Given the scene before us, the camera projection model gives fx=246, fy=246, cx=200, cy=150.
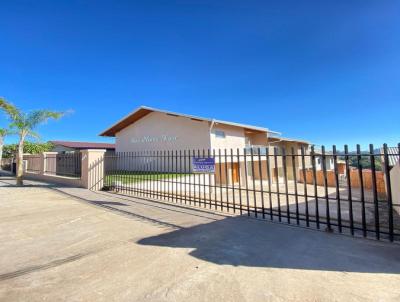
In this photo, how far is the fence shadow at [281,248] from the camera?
364cm

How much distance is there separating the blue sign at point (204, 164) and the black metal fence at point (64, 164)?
746cm

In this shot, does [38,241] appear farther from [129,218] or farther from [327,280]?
[327,280]

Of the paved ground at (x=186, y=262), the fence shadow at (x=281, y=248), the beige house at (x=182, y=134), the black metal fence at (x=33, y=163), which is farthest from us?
the beige house at (x=182, y=134)

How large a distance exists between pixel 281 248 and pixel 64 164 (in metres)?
14.5

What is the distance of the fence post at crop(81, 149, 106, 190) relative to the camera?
11.9 metres

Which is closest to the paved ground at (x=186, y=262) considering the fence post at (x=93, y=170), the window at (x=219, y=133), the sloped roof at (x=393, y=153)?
the sloped roof at (x=393, y=153)

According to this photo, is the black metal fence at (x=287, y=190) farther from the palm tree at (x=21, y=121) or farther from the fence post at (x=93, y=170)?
the palm tree at (x=21, y=121)

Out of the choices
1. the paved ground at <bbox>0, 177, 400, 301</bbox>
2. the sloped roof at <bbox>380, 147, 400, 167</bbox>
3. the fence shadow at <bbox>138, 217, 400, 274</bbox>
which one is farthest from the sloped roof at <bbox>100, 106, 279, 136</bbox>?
the fence shadow at <bbox>138, 217, 400, 274</bbox>

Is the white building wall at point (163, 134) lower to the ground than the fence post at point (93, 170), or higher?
higher

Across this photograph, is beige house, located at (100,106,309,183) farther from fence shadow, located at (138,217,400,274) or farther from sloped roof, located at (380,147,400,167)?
fence shadow, located at (138,217,400,274)

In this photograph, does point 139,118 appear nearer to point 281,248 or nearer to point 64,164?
point 64,164

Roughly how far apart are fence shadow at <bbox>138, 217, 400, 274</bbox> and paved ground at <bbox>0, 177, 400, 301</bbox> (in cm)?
2

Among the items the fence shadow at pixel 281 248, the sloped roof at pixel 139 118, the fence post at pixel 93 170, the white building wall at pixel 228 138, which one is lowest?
the fence shadow at pixel 281 248

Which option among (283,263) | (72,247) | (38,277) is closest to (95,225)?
(72,247)
